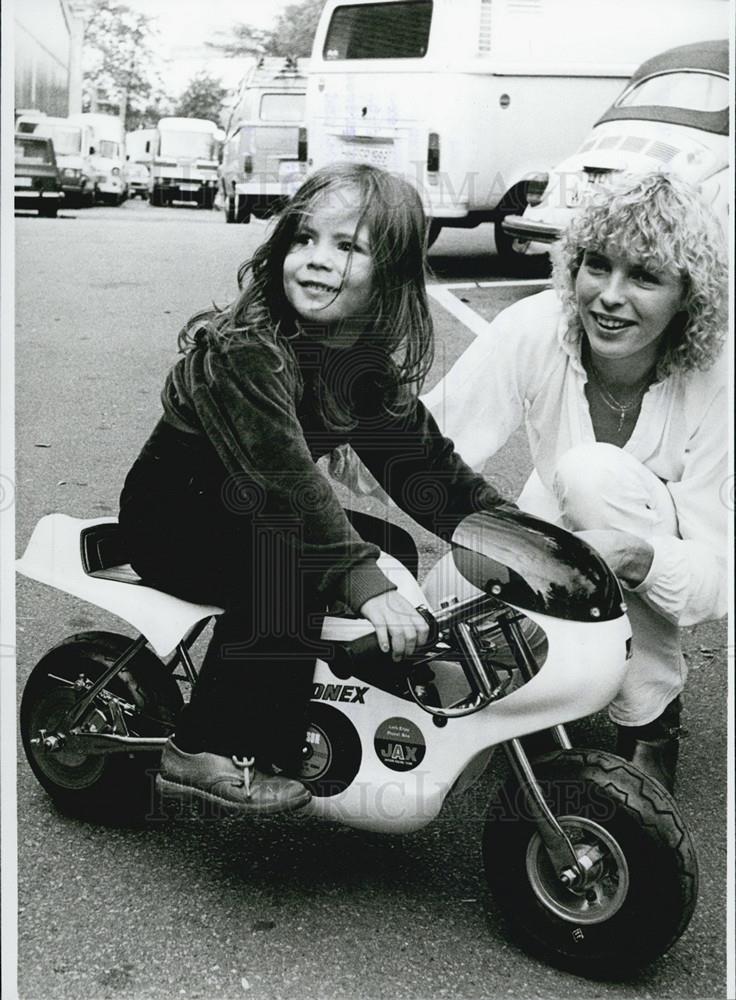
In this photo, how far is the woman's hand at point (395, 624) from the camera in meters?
1.79

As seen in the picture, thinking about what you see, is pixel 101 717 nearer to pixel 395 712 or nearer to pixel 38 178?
pixel 395 712

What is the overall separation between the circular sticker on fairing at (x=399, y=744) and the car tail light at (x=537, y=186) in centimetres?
95

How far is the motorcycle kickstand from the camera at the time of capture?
1.80 metres

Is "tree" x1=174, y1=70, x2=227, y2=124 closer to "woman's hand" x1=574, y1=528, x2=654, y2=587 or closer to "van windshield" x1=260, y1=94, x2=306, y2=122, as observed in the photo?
"van windshield" x1=260, y1=94, x2=306, y2=122

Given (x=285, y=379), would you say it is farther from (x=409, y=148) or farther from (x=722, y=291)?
(x=722, y=291)

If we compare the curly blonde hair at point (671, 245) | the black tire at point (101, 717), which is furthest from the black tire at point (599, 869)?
the curly blonde hair at point (671, 245)

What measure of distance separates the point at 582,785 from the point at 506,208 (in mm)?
1016

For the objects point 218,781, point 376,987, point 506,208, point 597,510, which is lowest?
point 376,987

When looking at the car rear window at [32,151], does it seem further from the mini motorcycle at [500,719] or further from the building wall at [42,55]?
the mini motorcycle at [500,719]

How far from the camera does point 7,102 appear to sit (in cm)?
176

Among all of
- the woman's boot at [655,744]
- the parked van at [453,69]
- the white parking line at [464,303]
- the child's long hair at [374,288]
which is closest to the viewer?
the child's long hair at [374,288]

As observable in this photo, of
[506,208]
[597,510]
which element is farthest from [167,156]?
[597,510]

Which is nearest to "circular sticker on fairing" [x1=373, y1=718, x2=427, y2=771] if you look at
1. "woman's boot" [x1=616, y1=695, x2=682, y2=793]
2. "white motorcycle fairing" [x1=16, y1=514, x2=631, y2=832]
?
"white motorcycle fairing" [x1=16, y1=514, x2=631, y2=832]

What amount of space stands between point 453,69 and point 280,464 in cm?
72
